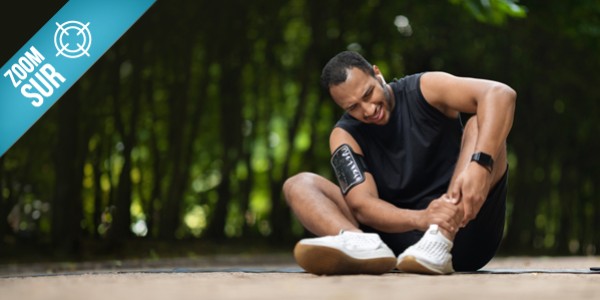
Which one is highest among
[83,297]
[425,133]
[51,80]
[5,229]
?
[51,80]

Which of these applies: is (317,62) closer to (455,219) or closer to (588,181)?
(588,181)

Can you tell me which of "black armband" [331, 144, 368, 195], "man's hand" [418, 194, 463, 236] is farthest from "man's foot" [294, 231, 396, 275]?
"black armband" [331, 144, 368, 195]

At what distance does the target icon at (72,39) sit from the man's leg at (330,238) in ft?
14.4

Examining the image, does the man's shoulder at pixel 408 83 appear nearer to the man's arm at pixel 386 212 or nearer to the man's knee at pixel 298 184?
the man's arm at pixel 386 212

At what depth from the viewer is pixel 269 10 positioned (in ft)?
43.2

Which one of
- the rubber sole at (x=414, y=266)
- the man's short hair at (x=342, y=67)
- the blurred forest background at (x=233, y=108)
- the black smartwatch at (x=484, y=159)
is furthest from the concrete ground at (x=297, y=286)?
the blurred forest background at (x=233, y=108)

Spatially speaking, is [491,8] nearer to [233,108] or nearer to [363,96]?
[363,96]

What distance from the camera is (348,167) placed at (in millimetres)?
4785

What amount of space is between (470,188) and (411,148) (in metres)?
0.50

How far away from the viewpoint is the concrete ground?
11.2 feet

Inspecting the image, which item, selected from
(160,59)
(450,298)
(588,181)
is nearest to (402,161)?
(450,298)

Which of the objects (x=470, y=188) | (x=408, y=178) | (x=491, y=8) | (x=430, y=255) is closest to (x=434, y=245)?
(x=430, y=255)

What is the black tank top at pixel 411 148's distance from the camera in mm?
4840

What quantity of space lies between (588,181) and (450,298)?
17285mm
